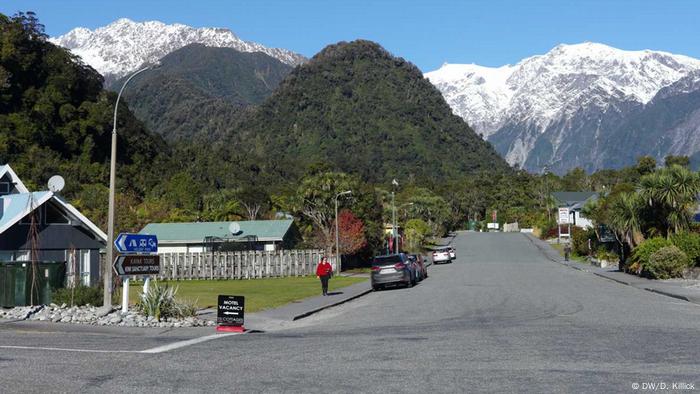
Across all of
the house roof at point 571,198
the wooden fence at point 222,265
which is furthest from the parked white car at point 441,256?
the house roof at point 571,198

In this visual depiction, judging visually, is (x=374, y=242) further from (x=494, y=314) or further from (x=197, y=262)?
(x=494, y=314)

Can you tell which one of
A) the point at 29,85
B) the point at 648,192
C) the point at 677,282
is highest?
the point at 29,85

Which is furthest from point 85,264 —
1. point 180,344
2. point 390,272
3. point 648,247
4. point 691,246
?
point 691,246

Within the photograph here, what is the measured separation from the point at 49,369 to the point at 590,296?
894 inches

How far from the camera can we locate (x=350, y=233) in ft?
214

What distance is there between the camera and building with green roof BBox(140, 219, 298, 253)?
64.1m

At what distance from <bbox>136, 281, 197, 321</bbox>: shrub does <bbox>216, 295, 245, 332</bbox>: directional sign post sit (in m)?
2.69

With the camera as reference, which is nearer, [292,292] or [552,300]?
[552,300]

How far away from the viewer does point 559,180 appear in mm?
183500

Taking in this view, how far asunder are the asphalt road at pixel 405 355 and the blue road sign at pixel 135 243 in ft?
12.1

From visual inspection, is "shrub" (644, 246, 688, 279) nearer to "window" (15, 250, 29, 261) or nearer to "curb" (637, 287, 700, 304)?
"curb" (637, 287, 700, 304)

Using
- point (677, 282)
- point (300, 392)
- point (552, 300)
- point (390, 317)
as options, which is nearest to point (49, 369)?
point (300, 392)

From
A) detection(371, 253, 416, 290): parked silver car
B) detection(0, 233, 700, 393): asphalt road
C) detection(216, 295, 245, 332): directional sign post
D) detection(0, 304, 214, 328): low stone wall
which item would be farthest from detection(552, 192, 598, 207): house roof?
detection(216, 295, 245, 332): directional sign post

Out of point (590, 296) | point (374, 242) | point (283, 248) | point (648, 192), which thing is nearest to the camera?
point (590, 296)
